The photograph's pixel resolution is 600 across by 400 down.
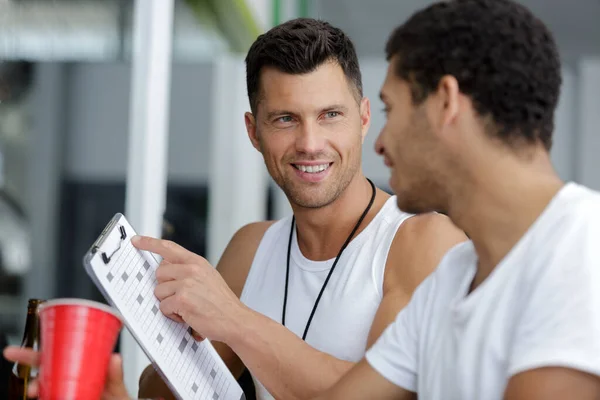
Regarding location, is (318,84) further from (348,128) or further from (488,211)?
(488,211)

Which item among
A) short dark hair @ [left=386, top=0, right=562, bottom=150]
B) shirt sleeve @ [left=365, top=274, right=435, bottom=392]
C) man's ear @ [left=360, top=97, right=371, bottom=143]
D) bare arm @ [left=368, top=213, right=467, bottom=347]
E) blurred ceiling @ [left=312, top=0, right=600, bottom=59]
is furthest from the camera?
blurred ceiling @ [left=312, top=0, right=600, bottom=59]

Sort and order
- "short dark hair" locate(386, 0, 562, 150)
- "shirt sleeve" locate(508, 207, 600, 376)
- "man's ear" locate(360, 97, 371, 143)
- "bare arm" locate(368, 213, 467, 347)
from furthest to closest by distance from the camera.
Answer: "man's ear" locate(360, 97, 371, 143) < "bare arm" locate(368, 213, 467, 347) < "short dark hair" locate(386, 0, 562, 150) < "shirt sleeve" locate(508, 207, 600, 376)

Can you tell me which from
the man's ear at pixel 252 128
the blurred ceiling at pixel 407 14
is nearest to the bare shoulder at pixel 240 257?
the man's ear at pixel 252 128

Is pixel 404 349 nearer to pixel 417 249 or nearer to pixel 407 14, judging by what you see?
pixel 417 249

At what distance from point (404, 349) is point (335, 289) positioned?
1.75 feet

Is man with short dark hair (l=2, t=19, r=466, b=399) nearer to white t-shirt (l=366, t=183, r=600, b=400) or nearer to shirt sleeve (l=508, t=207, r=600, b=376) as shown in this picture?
white t-shirt (l=366, t=183, r=600, b=400)

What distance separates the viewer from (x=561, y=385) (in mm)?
843

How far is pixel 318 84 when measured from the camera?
1750 mm

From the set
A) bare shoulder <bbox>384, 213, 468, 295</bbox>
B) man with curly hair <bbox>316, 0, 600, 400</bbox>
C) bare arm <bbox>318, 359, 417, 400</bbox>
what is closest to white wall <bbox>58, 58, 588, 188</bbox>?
bare shoulder <bbox>384, 213, 468, 295</bbox>

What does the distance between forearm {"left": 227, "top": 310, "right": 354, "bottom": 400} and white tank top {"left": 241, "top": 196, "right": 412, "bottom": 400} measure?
0.26m

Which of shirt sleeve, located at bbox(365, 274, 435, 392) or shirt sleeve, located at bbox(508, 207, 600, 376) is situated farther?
shirt sleeve, located at bbox(365, 274, 435, 392)

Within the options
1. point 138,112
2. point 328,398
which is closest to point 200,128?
point 138,112

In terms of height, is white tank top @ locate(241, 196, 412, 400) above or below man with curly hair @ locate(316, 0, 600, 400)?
below

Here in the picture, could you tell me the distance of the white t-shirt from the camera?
845 mm
